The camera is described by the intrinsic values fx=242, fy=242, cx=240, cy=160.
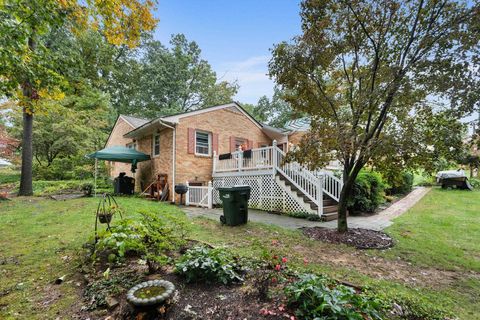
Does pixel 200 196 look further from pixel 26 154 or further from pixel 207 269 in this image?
pixel 26 154

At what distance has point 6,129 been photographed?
1858 cm

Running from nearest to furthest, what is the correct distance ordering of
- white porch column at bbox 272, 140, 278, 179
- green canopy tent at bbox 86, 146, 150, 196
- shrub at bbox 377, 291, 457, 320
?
shrub at bbox 377, 291, 457, 320, white porch column at bbox 272, 140, 278, 179, green canopy tent at bbox 86, 146, 150, 196

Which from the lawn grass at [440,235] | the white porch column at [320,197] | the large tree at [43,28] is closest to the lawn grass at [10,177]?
the large tree at [43,28]

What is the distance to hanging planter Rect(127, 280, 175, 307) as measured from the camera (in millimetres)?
2102

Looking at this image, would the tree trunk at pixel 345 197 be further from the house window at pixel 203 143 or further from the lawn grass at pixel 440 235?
the house window at pixel 203 143

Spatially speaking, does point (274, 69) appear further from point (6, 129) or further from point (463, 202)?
point (6, 129)

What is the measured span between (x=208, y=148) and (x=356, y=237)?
808 cm

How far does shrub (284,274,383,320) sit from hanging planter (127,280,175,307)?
3.69ft

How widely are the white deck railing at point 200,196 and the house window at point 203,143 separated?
6.98 ft

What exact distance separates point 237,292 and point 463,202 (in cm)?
1248

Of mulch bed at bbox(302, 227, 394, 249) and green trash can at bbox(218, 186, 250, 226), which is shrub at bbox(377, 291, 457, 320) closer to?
mulch bed at bbox(302, 227, 394, 249)

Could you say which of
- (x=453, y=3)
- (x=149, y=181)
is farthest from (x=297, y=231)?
(x=149, y=181)

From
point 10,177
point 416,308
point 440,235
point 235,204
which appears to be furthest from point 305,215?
point 10,177

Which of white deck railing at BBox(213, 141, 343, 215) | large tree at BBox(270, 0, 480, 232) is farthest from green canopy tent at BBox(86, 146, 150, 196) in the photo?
large tree at BBox(270, 0, 480, 232)
